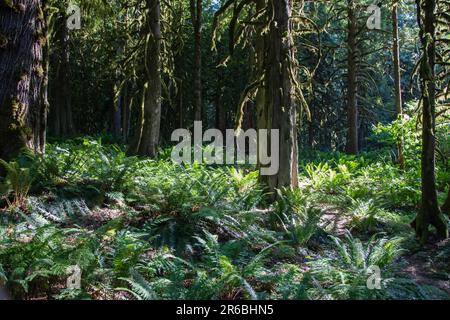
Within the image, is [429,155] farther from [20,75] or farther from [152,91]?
[152,91]

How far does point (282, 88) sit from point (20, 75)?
14.9ft

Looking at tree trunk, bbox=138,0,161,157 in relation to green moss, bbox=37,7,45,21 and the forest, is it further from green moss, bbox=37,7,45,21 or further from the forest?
green moss, bbox=37,7,45,21

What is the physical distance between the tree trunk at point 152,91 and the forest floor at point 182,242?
4.30m

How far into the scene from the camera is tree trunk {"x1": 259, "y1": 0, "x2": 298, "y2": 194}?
8523 mm

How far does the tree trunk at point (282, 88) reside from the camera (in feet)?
28.0

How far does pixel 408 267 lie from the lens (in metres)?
6.11

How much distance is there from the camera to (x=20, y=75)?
670cm

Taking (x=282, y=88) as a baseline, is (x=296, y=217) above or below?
below

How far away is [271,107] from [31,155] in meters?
4.39

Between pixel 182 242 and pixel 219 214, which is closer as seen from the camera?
pixel 182 242

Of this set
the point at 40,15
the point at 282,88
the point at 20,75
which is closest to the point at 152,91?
the point at 282,88

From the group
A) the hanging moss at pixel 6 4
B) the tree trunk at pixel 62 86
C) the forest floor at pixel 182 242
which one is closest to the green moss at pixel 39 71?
the hanging moss at pixel 6 4
